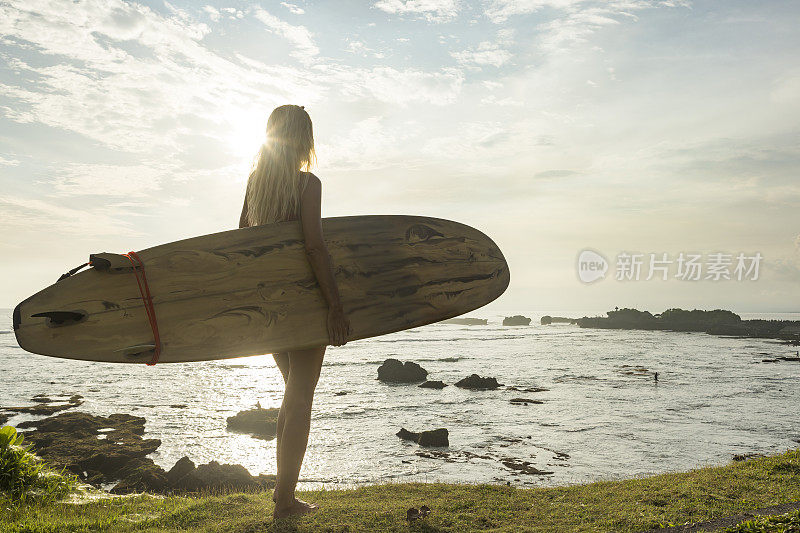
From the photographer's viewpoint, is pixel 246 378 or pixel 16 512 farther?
pixel 246 378

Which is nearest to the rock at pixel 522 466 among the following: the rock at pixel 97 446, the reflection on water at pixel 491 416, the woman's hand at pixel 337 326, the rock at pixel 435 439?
the reflection on water at pixel 491 416

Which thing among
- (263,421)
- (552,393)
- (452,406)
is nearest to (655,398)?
(552,393)

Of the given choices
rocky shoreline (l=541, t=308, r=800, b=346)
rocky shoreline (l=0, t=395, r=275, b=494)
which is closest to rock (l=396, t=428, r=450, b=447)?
rocky shoreline (l=0, t=395, r=275, b=494)

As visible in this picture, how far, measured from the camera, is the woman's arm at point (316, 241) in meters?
3.12

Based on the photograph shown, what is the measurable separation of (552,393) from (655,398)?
4.38 meters

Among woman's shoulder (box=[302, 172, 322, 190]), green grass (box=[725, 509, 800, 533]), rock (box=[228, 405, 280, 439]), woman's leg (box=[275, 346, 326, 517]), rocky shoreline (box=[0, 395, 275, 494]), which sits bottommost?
rock (box=[228, 405, 280, 439])

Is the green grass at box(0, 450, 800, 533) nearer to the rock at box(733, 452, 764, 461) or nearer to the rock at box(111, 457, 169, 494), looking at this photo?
the rock at box(111, 457, 169, 494)

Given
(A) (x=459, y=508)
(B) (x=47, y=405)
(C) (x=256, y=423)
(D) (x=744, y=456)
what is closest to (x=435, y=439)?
(C) (x=256, y=423)

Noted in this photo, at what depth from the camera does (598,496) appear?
443cm

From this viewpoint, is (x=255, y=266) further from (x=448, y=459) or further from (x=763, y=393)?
(x=763, y=393)

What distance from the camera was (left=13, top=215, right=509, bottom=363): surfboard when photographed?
312 cm

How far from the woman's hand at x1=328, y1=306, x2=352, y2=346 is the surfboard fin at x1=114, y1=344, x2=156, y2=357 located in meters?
1.12

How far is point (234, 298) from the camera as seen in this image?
3.34m

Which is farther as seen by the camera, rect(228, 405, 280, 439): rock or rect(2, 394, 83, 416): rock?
rect(2, 394, 83, 416): rock
